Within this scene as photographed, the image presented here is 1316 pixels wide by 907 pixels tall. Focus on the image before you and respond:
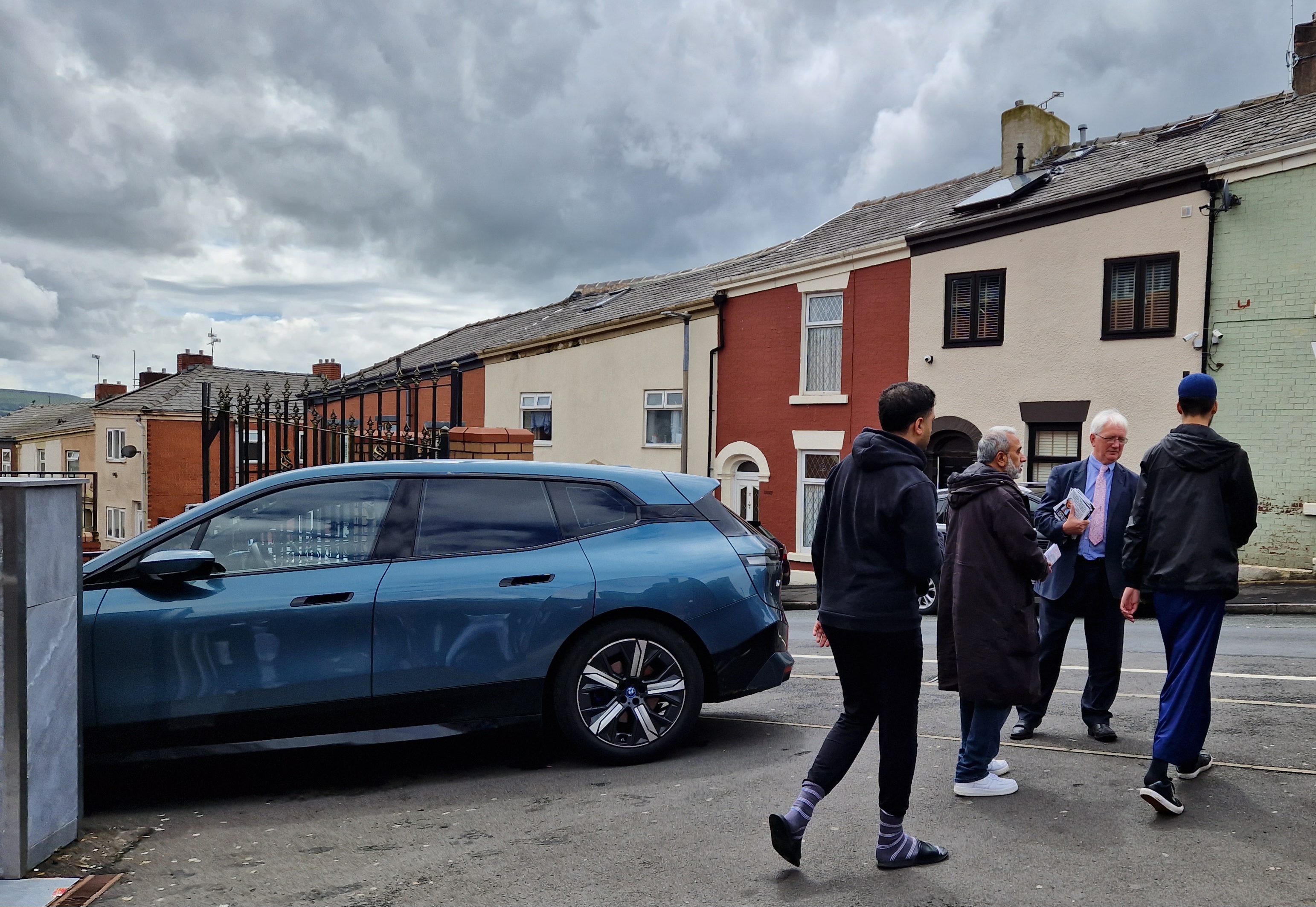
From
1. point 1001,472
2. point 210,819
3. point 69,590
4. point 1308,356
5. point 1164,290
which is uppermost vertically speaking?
point 1164,290

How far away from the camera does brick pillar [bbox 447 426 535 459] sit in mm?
10008

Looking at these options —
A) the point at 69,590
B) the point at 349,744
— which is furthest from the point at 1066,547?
the point at 69,590

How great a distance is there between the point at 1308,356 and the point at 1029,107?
Answer: 896 centimetres

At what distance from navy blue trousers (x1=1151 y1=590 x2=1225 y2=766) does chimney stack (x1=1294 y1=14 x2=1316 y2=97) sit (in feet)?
58.7

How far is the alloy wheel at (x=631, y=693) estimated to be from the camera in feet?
18.1

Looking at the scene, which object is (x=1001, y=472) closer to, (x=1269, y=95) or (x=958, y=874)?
(x=958, y=874)

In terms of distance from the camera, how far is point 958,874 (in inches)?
157

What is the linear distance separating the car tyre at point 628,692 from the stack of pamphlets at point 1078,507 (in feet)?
6.90

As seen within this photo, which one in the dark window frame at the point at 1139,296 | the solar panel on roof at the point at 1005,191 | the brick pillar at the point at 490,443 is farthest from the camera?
the solar panel on roof at the point at 1005,191

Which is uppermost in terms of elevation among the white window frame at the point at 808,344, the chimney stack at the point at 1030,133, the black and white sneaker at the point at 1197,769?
the chimney stack at the point at 1030,133

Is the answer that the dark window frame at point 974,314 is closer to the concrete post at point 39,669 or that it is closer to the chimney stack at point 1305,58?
the chimney stack at point 1305,58

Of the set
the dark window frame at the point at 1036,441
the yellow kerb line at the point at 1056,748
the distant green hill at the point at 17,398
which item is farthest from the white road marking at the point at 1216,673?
the distant green hill at the point at 17,398

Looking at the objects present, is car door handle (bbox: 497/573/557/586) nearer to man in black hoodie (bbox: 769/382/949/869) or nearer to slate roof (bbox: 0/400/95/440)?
man in black hoodie (bbox: 769/382/949/869)

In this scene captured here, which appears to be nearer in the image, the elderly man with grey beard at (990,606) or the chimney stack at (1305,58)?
the elderly man with grey beard at (990,606)
